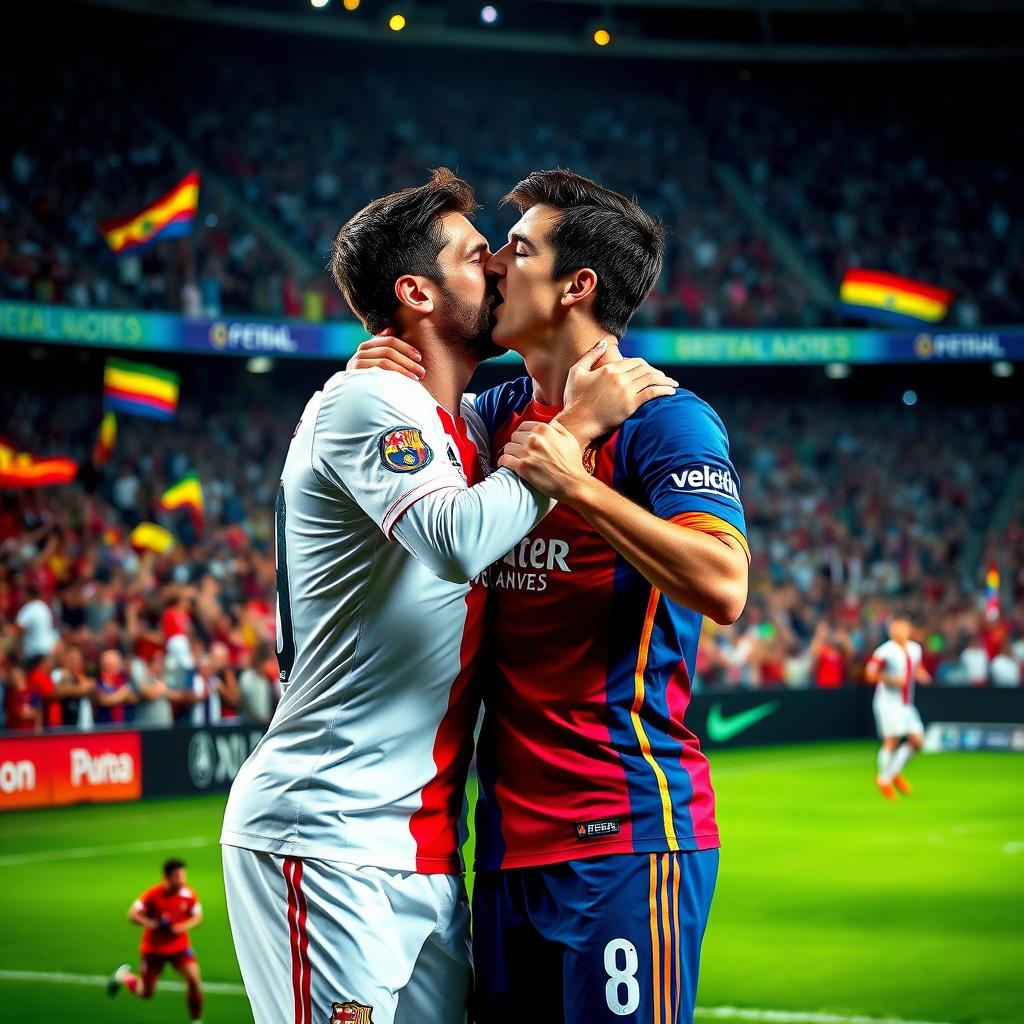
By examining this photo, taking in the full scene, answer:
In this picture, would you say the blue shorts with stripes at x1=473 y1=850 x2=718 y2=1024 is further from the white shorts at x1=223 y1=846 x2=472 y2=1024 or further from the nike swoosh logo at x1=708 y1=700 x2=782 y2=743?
the nike swoosh logo at x1=708 y1=700 x2=782 y2=743

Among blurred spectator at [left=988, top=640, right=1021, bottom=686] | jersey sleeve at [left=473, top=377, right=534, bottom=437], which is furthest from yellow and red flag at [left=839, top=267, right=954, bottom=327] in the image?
jersey sleeve at [left=473, top=377, right=534, bottom=437]

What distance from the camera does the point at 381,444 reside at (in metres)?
3.46

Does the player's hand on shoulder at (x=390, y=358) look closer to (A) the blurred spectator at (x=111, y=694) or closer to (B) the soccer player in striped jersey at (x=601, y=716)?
(B) the soccer player in striped jersey at (x=601, y=716)

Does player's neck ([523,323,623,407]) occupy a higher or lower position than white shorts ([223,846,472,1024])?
higher

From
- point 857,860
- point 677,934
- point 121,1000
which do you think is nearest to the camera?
point 677,934

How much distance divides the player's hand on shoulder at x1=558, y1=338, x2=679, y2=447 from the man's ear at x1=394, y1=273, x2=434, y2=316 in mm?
467

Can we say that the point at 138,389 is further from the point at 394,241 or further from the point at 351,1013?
the point at 351,1013

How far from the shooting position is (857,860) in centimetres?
1328

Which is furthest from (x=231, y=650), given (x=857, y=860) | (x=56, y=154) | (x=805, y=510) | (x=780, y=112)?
(x=780, y=112)

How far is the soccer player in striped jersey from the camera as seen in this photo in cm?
342

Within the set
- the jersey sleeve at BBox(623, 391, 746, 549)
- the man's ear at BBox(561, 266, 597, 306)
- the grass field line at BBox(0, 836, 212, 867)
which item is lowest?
the grass field line at BBox(0, 836, 212, 867)

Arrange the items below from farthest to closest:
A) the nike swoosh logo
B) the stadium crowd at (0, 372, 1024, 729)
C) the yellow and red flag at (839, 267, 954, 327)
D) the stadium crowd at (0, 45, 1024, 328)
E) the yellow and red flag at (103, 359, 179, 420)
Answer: the yellow and red flag at (839, 267, 954, 327) → the stadium crowd at (0, 45, 1024, 328) → the nike swoosh logo → the yellow and red flag at (103, 359, 179, 420) → the stadium crowd at (0, 372, 1024, 729)

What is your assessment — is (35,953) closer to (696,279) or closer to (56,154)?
(56,154)

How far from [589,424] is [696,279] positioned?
27489 mm
